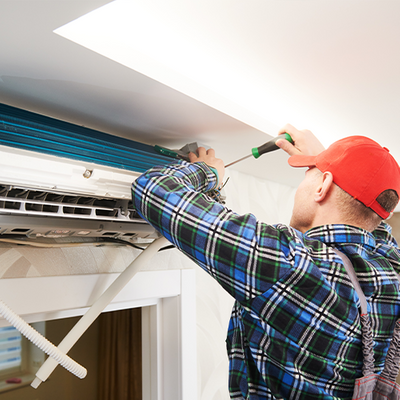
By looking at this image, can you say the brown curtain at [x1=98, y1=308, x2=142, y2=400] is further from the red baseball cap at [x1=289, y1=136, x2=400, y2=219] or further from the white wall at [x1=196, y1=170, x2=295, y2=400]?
the red baseball cap at [x1=289, y1=136, x2=400, y2=219]

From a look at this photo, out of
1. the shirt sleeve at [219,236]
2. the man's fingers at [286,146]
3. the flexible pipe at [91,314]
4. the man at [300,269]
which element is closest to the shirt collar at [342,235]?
the man at [300,269]

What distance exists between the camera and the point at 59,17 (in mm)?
495

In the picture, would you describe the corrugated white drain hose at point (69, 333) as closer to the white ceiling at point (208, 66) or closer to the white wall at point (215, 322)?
the white ceiling at point (208, 66)

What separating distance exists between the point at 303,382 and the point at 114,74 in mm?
673

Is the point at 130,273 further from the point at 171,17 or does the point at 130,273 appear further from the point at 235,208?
the point at 235,208

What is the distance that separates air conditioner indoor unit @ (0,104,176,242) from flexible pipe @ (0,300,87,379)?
16 centimetres

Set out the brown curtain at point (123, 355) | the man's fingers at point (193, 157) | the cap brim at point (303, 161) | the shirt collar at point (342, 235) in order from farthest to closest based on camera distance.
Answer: the brown curtain at point (123, 355) < the man's fingers at point (193, 157) < the cap brim at point (303, 161) < the shirt collar at point (342, 235)

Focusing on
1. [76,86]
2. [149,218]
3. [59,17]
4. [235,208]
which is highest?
[59,17]

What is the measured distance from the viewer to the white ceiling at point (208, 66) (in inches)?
23.4

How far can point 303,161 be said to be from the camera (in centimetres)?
83

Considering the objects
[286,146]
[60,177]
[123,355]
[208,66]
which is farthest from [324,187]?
[123,355]

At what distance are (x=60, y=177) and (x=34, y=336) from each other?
12.0 inches

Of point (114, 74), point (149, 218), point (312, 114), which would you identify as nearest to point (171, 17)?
point (114, 74)

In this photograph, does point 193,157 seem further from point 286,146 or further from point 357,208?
point 357,208
